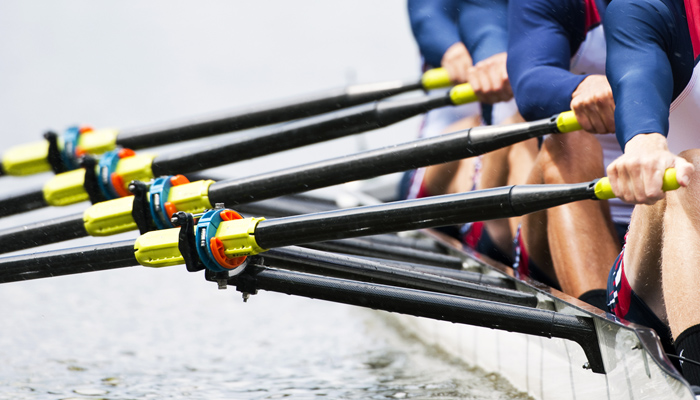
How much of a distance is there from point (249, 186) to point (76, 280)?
6.09 ft

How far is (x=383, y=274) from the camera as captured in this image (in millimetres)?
1111

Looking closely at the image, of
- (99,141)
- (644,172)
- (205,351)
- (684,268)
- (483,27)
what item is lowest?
(205,351)

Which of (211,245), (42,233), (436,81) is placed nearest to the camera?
(211,245)

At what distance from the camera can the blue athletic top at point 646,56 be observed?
93 cm

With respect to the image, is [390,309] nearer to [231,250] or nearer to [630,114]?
[231,250]

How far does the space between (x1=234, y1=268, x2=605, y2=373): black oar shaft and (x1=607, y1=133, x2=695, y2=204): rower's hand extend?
0.68 ft

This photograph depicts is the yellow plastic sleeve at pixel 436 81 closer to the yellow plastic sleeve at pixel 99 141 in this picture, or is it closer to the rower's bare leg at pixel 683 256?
the yellow plastic sleeve at pixel 99 141

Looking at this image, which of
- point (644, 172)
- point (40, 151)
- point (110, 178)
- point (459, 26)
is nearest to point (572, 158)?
point (644, 172)

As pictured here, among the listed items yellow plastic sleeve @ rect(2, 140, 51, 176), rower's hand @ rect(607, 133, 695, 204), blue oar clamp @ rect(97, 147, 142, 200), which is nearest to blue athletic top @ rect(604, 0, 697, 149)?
rower's hand @ rect(607, 133, 695, 204)

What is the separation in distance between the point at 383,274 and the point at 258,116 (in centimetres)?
83

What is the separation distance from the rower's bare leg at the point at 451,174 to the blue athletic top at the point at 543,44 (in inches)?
21.0

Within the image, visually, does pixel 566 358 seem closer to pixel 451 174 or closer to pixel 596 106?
pixel 596 106

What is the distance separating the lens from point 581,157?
1234 mm

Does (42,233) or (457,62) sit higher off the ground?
(457,62)
